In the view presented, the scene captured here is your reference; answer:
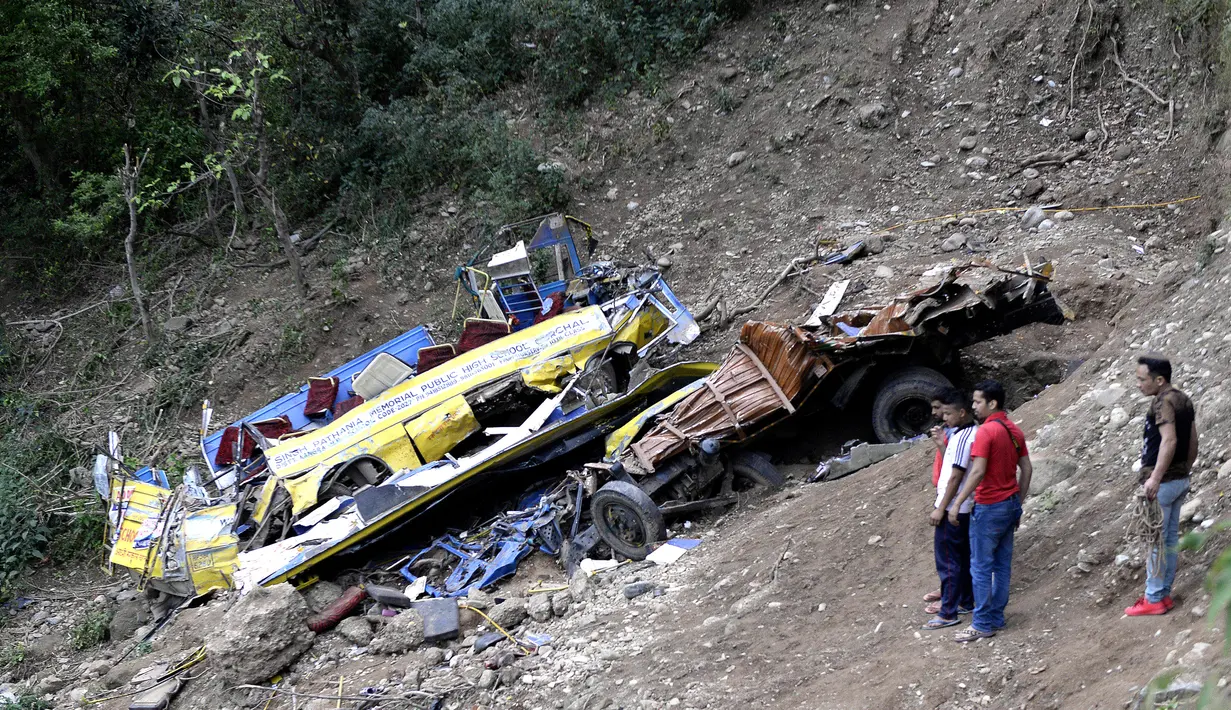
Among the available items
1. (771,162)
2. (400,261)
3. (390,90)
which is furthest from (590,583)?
(390,90)

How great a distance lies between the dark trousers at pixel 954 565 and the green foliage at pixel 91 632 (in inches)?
401

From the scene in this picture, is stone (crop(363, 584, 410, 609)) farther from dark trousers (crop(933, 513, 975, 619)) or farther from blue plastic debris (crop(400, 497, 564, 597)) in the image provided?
dark trousers (crop(933, 513, 975, 619))

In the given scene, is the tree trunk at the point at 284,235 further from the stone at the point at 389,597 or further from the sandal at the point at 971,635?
the sandal at the point at 971,635

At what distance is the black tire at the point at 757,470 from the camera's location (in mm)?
8844

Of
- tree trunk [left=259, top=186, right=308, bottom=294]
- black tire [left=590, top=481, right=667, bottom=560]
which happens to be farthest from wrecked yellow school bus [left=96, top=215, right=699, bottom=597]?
tree trunk [left=259, top=186, right=308, bottom=294]

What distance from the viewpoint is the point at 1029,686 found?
13.9 ft

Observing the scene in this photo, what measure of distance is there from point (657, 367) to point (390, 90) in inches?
472

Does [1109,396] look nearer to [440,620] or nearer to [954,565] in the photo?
[954,565]

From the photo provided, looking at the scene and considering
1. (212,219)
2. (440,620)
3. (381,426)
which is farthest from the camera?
(212,219)

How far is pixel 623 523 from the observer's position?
8.50 metres

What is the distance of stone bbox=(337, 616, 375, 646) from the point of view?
8156 millimetres

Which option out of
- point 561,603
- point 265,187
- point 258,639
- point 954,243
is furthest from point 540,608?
point 265,187

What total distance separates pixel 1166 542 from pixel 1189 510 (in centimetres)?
65

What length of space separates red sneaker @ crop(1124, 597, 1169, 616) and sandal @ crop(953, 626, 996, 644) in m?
0.70
